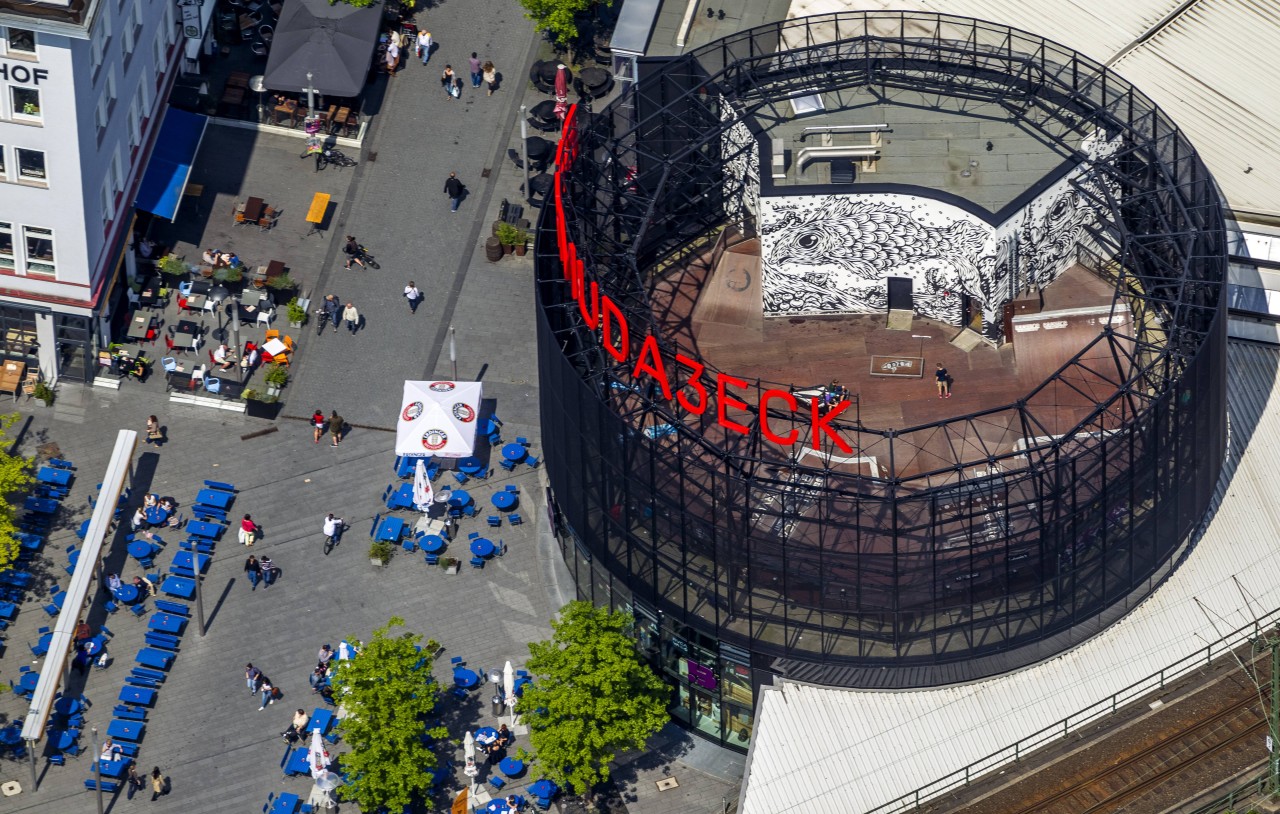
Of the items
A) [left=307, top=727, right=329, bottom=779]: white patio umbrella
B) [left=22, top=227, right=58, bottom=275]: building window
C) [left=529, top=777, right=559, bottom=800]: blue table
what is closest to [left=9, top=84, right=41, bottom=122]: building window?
[left=22, top=227, right=58, bottom=275]: building window

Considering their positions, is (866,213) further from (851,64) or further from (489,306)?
(489,306)

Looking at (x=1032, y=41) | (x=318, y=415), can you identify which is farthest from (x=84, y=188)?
(x=1032, y=41)

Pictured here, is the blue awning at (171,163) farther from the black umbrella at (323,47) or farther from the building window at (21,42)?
the building window at (21,42)

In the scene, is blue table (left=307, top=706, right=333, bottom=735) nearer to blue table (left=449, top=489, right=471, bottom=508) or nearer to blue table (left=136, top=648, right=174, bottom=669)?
blue table (left=136, top=648, right=174, bottom=669)

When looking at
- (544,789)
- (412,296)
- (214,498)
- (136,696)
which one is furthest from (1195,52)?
(136,696)

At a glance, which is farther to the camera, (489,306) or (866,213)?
(489,306)

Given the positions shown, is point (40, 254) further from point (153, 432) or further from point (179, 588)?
point (179, 588)

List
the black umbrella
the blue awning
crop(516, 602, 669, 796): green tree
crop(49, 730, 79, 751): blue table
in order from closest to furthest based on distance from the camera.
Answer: crop(516, 602, 669, 796): green tree < crop(49, 730, 79, 751): blue table < the blue awning < the black umbrella
